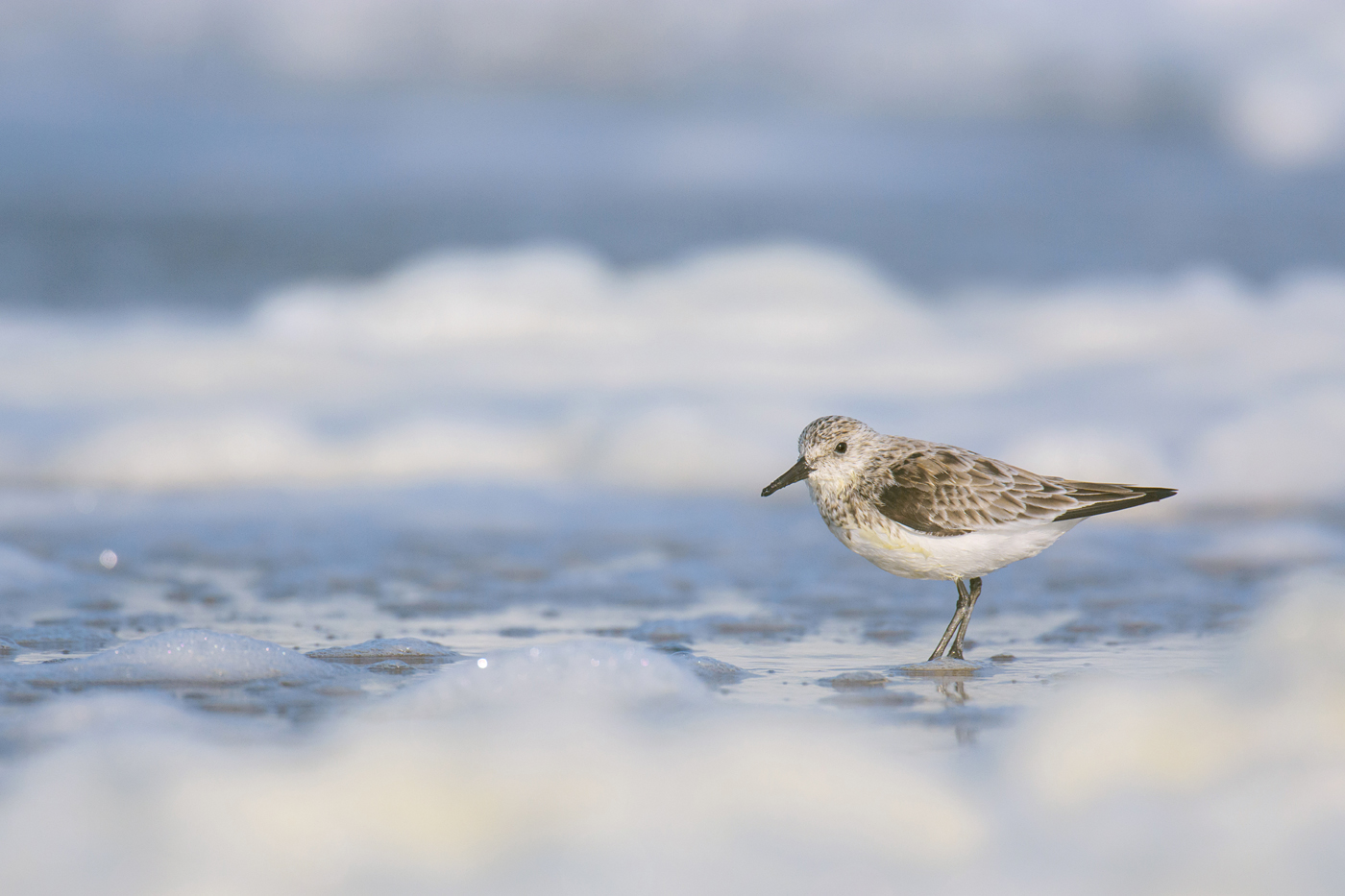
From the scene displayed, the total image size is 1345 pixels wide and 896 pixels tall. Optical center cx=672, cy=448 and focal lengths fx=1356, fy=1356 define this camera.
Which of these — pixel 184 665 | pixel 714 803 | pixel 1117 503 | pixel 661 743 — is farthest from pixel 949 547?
pixel 184 665

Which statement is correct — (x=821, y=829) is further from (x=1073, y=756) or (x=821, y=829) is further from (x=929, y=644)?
(x=929, y=644)

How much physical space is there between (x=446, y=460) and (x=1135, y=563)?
6.96 m

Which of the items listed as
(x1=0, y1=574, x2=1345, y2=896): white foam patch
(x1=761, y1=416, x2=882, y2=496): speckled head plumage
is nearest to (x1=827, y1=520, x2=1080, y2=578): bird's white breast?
(x1=761, y1=416, x2=882, y2=496): speckled head plumage

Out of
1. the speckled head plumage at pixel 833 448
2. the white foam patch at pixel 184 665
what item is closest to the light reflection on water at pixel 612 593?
the white foam patch at pixel 184 665

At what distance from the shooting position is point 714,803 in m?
3.40

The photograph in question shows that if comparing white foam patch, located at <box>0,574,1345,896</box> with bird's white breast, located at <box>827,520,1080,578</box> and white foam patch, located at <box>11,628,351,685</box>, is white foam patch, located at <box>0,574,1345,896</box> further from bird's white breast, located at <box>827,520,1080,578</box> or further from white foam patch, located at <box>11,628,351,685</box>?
bird's white breast, located at <box>827,520,1080,578</box>

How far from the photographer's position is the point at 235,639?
5.02 meters

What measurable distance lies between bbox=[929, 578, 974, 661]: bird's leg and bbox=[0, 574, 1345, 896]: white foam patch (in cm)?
146

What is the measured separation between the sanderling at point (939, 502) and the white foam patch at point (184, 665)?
219 cm

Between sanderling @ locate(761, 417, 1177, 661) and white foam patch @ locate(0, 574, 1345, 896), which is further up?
sanderling @ locate(761, 417, 1177, 661)

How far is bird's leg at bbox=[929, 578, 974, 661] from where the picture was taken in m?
5.47

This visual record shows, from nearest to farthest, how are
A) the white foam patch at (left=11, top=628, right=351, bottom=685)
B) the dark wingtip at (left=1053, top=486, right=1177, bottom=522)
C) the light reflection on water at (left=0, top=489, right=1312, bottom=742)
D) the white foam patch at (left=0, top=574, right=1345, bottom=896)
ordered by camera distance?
1. the white foam patch at (left=0, top=574, right=1345, bottom=896)
2. the white foam patch at (left=11, top=628, right=351, bottom=685)
3. the light reflection on water at (left=0, top=489, right=1312, bottom=742)
4. the dark wingtip at (left=1053, top=486, right=1177, bottom=522)

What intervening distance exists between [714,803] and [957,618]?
2476 millimetres

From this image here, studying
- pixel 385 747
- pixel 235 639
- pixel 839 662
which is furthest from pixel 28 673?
pixel 839 662
